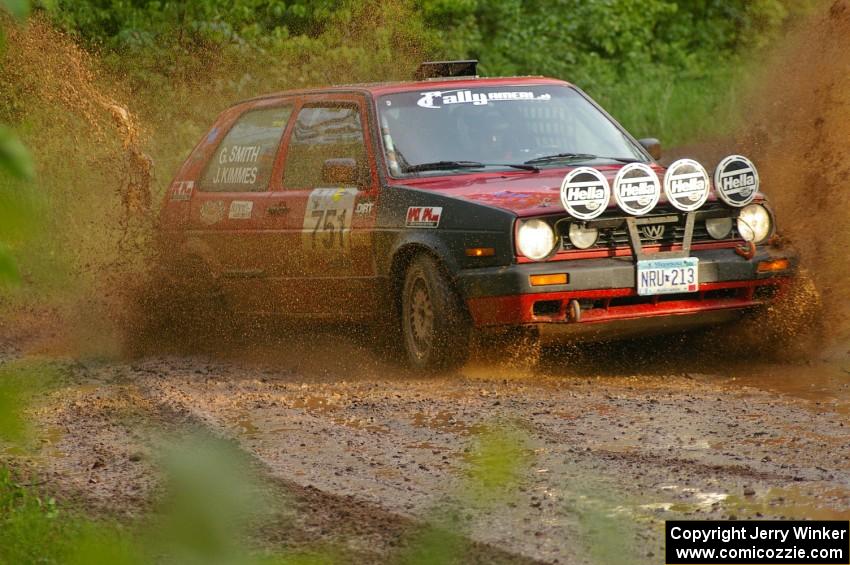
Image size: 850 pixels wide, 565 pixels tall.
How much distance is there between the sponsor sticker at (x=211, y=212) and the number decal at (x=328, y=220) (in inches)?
35.6

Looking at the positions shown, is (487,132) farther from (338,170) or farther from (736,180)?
(736,180)

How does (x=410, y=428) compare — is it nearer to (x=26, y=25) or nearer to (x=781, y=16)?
(x=26, y=25)

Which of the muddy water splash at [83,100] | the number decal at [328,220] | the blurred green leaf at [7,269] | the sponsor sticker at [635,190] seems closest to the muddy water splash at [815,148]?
the sponsor sticker at [635,190]

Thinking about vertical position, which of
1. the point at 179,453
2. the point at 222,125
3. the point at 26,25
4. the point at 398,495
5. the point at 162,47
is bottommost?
the point at 398,495

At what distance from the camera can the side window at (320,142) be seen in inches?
309

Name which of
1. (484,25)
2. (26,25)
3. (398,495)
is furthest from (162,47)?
(26,25)

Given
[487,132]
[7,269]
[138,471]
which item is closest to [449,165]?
[487,132]

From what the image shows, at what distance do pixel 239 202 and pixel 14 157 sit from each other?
751cm

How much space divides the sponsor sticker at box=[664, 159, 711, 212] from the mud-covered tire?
1.17m

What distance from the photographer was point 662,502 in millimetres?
4027

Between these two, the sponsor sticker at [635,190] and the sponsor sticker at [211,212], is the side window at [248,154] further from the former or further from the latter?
the sponsor sticker at [635,190]

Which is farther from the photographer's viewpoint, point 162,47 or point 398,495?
point 162,47

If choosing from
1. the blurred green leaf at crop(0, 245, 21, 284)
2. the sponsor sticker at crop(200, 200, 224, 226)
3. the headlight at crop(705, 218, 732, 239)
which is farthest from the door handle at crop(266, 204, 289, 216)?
the blurred green leaf at crop(0, 245, 21, 284)

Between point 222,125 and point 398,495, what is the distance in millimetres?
5260
